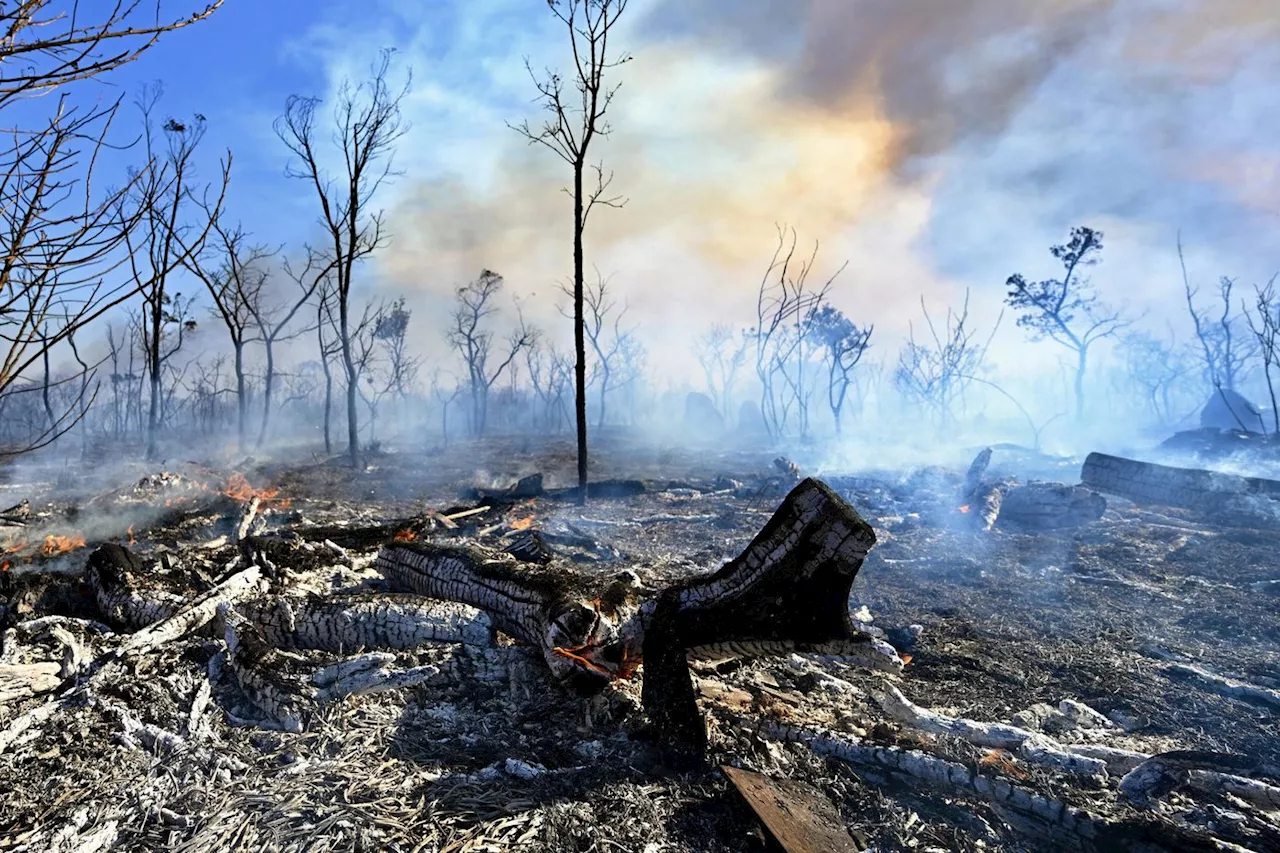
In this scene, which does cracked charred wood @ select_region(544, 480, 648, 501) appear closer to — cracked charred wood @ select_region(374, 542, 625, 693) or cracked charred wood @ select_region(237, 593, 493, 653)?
cracked charred wood @ select_region(374, 542, 625, 693)

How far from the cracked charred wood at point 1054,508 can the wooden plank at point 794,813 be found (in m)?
11.5

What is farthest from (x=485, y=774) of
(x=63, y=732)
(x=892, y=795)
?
(x=63, y=732)

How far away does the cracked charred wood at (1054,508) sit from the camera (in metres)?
12.1

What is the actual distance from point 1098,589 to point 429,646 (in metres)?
8.53

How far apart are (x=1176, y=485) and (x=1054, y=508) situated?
4517mm

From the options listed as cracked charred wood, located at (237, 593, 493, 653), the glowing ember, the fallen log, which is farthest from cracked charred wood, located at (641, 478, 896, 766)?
the glowing ember

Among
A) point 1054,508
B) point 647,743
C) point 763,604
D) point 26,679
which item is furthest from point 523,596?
point 1054,508

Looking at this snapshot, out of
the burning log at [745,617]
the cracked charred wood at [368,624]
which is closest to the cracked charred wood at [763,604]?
the burning log at [745,617]

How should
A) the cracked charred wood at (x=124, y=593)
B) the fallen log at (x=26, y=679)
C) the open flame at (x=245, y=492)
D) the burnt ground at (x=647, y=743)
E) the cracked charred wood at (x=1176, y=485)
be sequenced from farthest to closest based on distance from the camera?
the cracked charred wood at (x=1176, y=485) → the open flame at (x=245, y=492) → the cracked charred wood at (x=124, y=593) → the fallen log at (x=26, y=679) → the burnt ground at (x=647, y=743)

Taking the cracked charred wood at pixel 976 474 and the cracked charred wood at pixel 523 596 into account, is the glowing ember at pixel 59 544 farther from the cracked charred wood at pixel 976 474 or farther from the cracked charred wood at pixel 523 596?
the cracked charred wood at pixel 976 474

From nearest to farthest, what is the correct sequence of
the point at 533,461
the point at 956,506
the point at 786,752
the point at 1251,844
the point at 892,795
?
the point at 1251,844
the point at 892,795
the point at 786,752
the point at 956,506
the point at 533,461

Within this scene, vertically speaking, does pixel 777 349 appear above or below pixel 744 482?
above

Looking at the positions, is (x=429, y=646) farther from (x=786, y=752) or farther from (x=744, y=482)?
(x=744, y=482)

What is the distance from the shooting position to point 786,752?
3514mm
